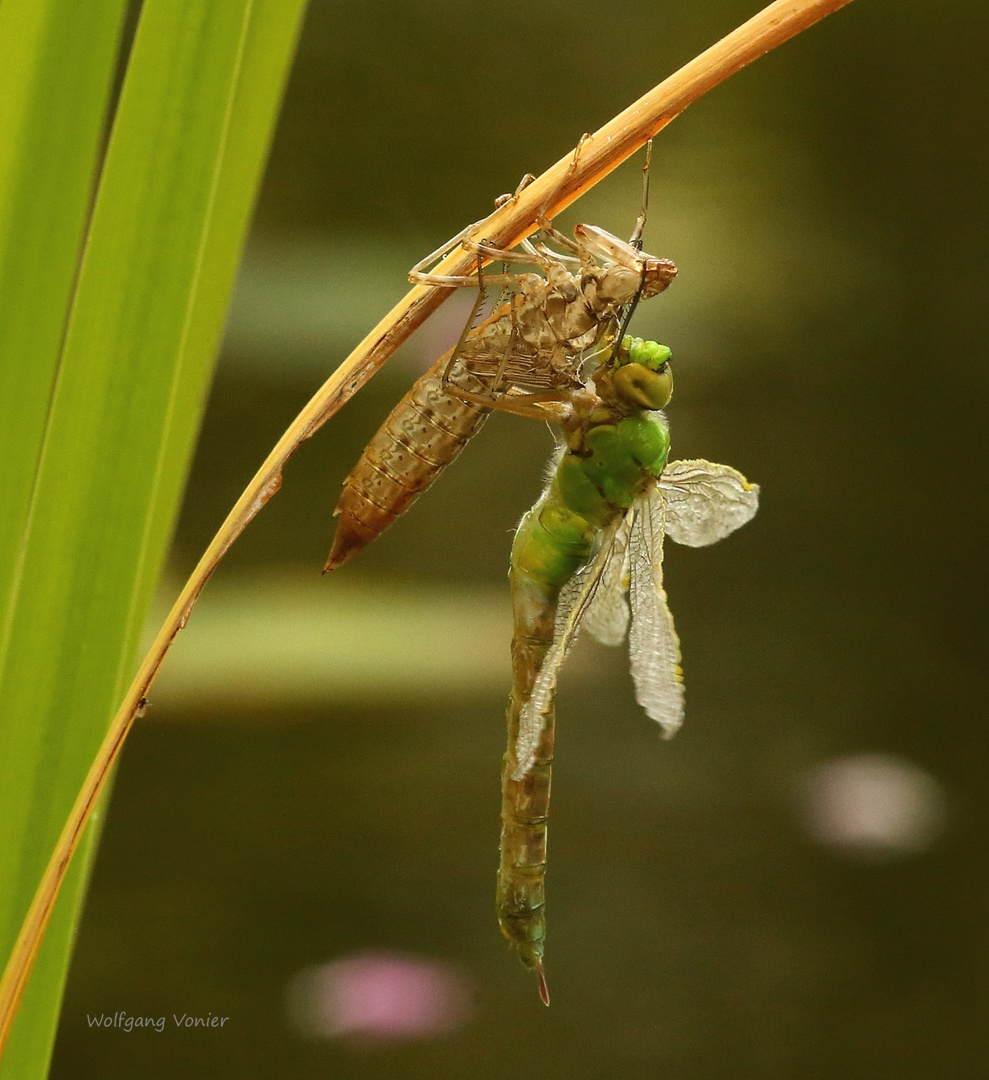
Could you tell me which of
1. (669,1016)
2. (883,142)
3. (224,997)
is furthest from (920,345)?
(224,997)

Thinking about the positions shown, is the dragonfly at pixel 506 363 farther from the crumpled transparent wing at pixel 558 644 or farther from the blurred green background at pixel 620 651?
the blurred green background at pixel 620 651

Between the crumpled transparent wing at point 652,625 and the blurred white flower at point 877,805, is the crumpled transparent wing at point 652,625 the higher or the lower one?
the higher one

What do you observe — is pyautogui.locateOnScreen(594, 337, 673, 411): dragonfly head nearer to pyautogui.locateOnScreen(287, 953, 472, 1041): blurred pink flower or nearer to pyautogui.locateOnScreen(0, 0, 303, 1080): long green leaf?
pyautogui.locateOnScreen(0, 0, 303, 1080): long green leaf

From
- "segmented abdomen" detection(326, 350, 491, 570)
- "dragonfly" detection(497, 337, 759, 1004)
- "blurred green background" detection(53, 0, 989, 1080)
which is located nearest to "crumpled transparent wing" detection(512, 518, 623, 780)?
"dragonfly" detection(497, 337, 759, 1004)

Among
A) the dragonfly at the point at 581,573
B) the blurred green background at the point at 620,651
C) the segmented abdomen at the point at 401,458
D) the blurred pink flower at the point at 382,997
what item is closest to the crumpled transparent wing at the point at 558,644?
the dragonfly at the point at 581,573

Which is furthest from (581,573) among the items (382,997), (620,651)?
(382,997)

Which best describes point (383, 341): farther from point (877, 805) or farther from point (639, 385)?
point (877, 805)
